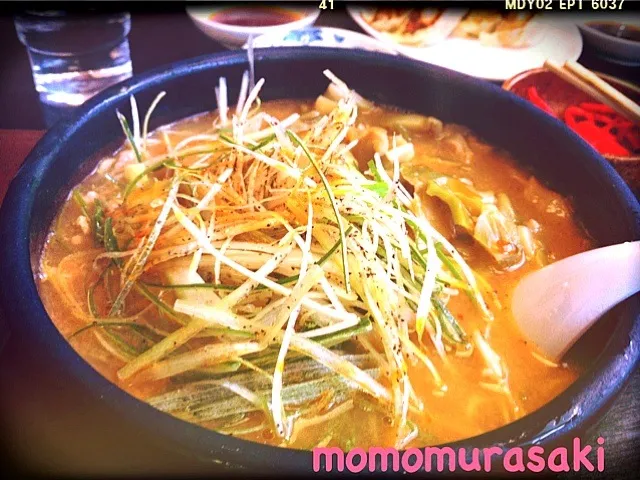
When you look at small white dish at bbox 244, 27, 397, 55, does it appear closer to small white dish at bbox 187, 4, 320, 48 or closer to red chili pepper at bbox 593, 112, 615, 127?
small white dish at bbox 187, 4, 320, 48

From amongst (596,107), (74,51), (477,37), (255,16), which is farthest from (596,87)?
(74,51)

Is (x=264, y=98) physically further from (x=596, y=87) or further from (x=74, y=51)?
(x=596, y=87)

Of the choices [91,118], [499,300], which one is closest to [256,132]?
[91,118]

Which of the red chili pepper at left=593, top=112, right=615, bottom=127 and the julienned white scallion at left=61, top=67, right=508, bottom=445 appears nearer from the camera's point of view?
the julienned white scallion at left=61, top=67, right=508, bottom=445

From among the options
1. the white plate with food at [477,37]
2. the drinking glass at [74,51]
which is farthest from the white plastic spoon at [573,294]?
the drinking glass at [74,51]

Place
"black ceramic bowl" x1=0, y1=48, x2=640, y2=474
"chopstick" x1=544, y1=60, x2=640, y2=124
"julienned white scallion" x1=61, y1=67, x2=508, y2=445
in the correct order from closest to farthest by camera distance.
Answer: "black ceramic bowl" x1=0, y1=48, x2=640, y2=474 → "julienned white scallion" x1=61, y1=67, x2=508, y2=445 → "chopstick" x1=544, y1=60, x2=640, y2=124

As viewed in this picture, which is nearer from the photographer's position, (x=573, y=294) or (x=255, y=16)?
(x=573, y=294)

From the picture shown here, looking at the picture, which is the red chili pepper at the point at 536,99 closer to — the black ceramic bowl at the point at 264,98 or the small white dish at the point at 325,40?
the black ceramic bowl at the point at 264,98

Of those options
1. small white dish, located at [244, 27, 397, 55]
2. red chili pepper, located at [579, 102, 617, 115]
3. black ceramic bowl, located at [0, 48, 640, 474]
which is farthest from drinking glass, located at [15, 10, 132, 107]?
red chili pepper, located at [579, 102, 617, 115]
